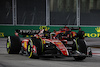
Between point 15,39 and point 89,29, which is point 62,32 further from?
point 15,39

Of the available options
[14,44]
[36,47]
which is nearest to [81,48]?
[36,47]

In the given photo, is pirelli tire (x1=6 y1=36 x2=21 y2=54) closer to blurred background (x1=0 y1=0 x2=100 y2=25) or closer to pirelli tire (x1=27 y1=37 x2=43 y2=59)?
pirelli tire (x1=27 y1=37 x2=43 y2=59)

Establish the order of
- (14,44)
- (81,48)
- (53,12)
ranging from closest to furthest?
(81,48)
(14,44)
(53,12)

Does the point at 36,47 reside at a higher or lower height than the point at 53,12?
lower

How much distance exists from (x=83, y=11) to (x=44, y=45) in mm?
18418

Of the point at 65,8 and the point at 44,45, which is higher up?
the point at 65,8

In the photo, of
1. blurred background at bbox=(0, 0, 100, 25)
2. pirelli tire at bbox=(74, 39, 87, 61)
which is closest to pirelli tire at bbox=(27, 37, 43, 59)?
pirelli tire at bbox=(74, 39, 87, 61)

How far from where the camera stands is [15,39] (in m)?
11.3

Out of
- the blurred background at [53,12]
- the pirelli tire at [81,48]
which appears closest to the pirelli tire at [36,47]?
the pirelli tire at [81,48]

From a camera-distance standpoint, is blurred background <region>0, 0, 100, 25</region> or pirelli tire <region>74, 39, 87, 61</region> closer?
pirelli tire <region>74, 39, 87, 61</region>

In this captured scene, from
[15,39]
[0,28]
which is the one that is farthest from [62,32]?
[15,39]

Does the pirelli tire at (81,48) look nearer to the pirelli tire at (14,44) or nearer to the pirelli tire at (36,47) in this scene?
the pirelli tire at (36,47)

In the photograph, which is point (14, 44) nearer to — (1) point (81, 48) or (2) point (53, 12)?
(1) point (81, 48)

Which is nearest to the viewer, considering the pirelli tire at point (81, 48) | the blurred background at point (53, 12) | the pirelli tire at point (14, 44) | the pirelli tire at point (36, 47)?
the pirelli tire at point (36, 47)
